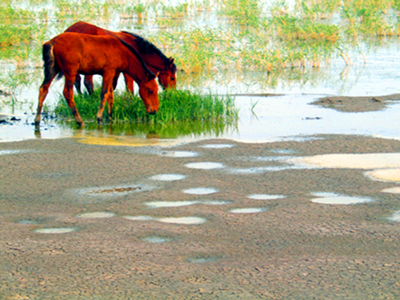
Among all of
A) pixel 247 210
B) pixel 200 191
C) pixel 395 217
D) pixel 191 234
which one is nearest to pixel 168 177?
pixel 200 191

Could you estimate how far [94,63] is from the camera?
1067cm

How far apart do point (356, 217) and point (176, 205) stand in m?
1.58

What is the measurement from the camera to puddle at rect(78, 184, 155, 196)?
22.5 feet

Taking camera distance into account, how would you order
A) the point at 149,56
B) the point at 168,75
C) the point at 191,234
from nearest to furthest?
the point at 191,234, the point at 149,56, the point at 168,75

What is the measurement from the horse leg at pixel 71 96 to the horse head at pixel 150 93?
1.03 meters

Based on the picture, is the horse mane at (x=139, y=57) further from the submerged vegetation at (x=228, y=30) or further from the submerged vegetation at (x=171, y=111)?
the submerged vegetation at (x=228, y=30)

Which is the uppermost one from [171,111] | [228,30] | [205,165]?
[228,30]

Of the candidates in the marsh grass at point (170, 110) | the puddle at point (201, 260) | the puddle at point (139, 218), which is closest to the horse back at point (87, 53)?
the marsh grass at point (170, 110)

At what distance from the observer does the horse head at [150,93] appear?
11.0m

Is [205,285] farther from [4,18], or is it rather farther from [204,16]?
[204,16]

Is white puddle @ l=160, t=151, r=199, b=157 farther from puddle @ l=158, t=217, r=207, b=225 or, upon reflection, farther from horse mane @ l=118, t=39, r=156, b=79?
puddle @ l=158, t=217, r=207, b=225

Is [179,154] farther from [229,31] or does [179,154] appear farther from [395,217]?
[229,31]

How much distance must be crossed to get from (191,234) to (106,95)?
19.5 feet

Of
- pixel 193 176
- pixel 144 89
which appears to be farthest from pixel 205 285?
pixel 144 89
